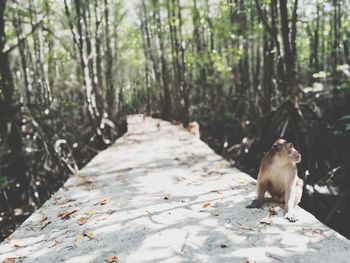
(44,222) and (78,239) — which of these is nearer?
(78,239)

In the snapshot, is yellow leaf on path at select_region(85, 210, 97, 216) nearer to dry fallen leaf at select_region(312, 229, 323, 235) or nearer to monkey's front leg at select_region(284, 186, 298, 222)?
monkey's front leg at select_region(284, 186, 298, 222)

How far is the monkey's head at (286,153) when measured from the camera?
9.16 ft

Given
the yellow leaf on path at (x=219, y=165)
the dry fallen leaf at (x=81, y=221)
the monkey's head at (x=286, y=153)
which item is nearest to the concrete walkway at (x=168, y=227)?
the dry fallen leaf at (x=81, y=221)

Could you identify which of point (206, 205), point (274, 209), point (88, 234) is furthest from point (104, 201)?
point (274, 209)

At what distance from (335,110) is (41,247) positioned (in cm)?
719

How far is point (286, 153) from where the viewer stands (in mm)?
2846

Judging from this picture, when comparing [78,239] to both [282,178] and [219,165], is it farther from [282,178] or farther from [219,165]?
[219,165]

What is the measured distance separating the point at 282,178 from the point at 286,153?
224 mm

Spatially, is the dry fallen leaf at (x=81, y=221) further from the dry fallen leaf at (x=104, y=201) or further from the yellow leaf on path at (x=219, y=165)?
the yellow leaf on path at (x=219, y=165)

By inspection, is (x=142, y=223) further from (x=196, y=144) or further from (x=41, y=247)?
(x=196, y=144)

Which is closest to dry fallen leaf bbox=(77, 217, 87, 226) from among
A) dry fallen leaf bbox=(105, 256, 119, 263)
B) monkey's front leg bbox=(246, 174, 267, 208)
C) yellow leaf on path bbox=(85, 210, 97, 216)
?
yellow leaf on path bbox=(85, 210, 97, 216)

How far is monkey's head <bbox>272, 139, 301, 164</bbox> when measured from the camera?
2.79 metres

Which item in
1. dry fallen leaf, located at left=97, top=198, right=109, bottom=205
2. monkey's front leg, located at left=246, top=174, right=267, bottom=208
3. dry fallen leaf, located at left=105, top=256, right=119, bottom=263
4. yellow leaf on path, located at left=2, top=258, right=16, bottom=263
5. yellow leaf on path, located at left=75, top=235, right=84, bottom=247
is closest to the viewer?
dry fallen leaf, located at left=105, top=256, right=119, bottom=263

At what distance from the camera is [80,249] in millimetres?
2539
